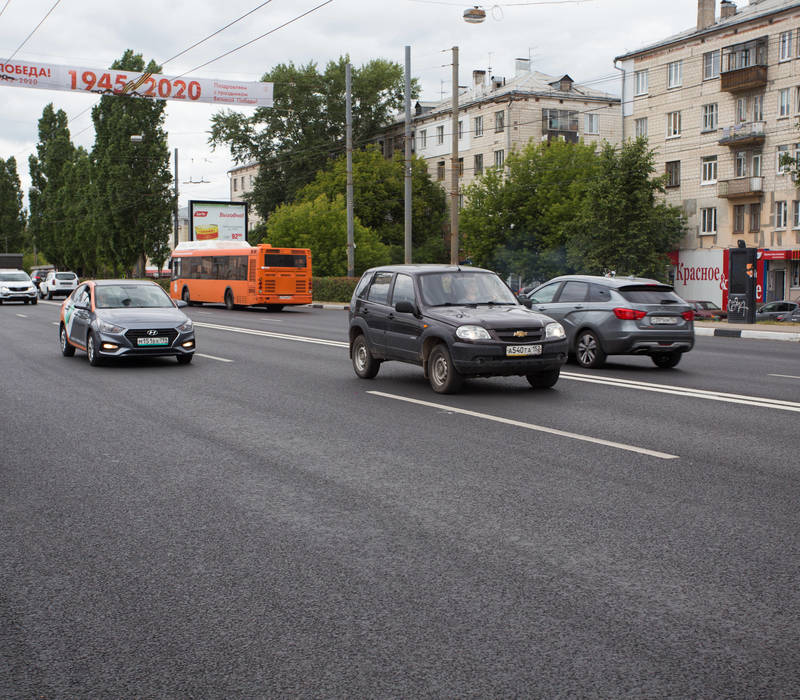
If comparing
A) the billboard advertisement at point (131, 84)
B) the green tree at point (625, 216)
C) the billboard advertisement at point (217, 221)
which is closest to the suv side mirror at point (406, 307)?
the billboard advertisement at point (131, 84)

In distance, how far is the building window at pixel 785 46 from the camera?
46.9 metres

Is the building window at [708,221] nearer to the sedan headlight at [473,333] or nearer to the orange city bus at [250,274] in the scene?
the orange city bus at [250,274]

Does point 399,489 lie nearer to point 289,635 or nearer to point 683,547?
point 683,547

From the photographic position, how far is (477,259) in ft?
198

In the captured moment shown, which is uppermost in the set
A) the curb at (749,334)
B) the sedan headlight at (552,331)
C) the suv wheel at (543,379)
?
the sedan headlight at (552,331)

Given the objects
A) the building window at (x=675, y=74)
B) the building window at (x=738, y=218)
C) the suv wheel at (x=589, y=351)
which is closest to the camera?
the suv wheel at (x=589, y=351)

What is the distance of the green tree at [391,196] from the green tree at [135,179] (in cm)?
1068

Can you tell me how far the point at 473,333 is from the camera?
11625mm

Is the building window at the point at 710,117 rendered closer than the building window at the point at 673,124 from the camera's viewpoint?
Yes

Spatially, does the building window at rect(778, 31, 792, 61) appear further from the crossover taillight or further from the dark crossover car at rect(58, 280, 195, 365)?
the dark crossover car at rect(58, 280, 195, 365)

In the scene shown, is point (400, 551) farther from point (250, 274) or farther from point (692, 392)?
point (250, 274)

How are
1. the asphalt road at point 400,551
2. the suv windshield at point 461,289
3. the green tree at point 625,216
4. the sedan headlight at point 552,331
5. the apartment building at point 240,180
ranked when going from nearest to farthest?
1. the asphalt road at point 400,551
2. the sedan headlight at point 552,331
3. the suv windshield at point 461,289
4. the green tree at point 625,216
5. the apartment building at point 240,180

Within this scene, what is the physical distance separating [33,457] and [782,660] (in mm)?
6196

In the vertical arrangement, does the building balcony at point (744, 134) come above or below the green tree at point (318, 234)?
above
